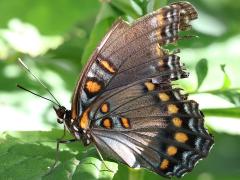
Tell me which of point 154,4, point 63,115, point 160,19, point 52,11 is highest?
point 52,11

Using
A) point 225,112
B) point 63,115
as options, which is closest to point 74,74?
point 63,115

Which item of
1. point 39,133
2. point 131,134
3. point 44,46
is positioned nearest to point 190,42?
point 131,134

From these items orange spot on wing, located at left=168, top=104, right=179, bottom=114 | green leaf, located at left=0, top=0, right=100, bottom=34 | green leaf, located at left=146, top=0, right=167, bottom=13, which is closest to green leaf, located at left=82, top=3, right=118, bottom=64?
green leaf, located at left=146, top=0, right=167, bottom=13

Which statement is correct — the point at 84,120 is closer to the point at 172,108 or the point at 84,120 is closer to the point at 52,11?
the point at 172,108

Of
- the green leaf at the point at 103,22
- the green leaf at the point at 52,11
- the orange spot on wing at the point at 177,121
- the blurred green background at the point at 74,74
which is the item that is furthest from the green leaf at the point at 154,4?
the green leaf at the point at 52,11

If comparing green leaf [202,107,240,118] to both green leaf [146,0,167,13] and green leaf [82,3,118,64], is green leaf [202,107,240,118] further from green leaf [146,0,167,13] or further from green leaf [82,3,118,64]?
green leaf [82,3,118,64]

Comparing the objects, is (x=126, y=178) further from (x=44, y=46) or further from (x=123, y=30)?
(x=44, y=46)
